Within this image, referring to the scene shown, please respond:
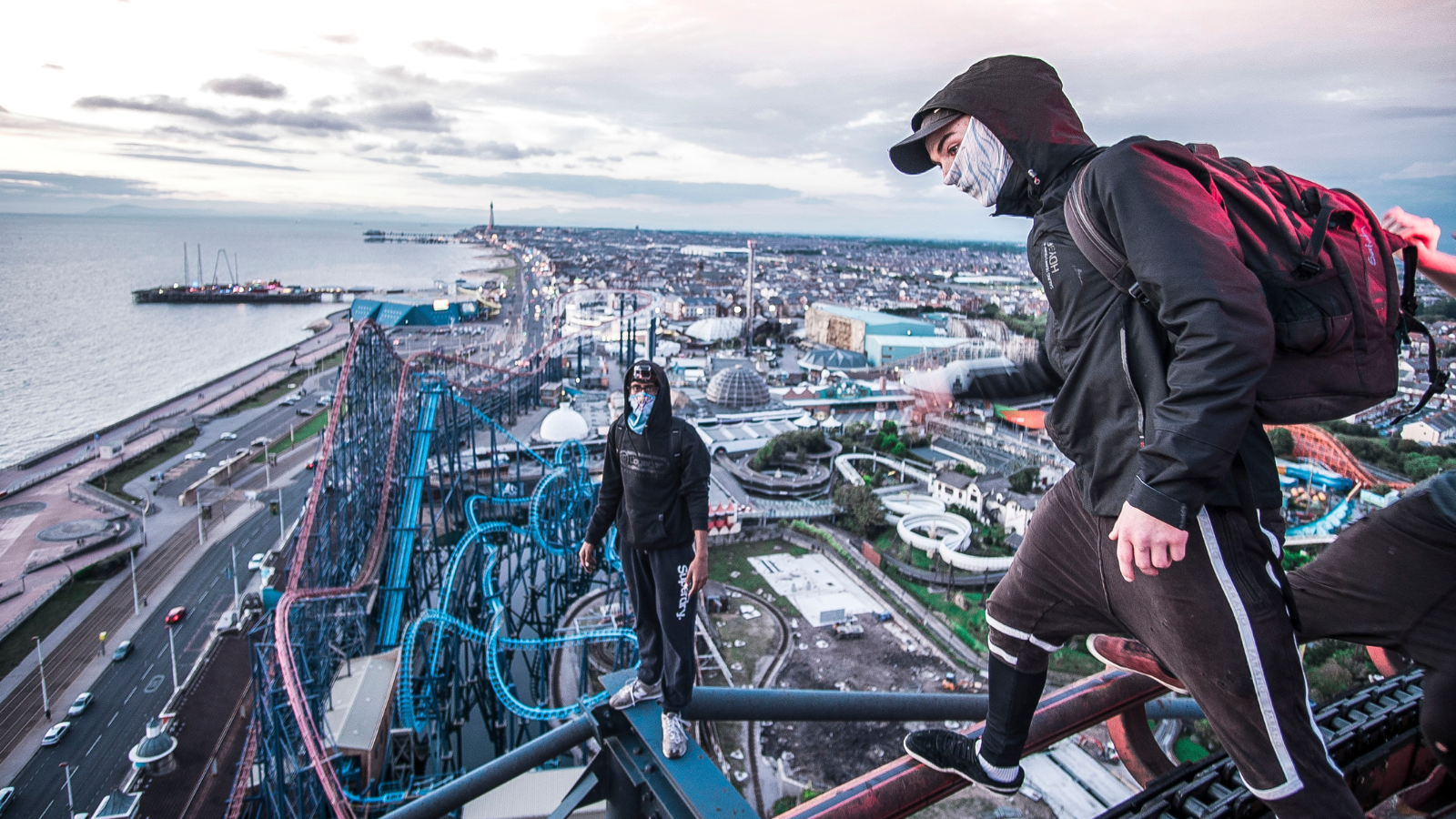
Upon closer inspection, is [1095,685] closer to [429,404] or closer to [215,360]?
[429,404]

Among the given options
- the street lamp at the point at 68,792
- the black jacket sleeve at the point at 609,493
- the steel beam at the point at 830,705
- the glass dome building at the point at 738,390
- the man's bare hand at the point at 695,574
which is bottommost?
the street lamp at the point at 68,792

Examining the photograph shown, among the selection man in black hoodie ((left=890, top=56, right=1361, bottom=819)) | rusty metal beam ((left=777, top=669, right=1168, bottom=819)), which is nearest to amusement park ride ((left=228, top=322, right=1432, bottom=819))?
rusty metal beam ((left=777, top=669, right=1168, bottom=819))

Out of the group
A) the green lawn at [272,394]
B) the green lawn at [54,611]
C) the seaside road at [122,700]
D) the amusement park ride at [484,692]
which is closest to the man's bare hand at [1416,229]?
the amusement park ride at [484,692]

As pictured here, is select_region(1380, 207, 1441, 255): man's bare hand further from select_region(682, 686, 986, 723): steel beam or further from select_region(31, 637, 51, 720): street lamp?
select_region(31, 637, 51, 720): street lamp

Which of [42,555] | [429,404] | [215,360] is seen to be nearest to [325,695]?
[429,404]

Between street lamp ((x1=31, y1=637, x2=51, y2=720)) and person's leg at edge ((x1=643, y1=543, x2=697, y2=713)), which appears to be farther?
street lamp ((x1=31, y1=637, x2=51, y2=720))

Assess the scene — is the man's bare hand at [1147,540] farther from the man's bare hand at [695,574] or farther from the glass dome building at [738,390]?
the glass dome building at [738,390]

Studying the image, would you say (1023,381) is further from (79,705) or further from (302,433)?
(302,433)
